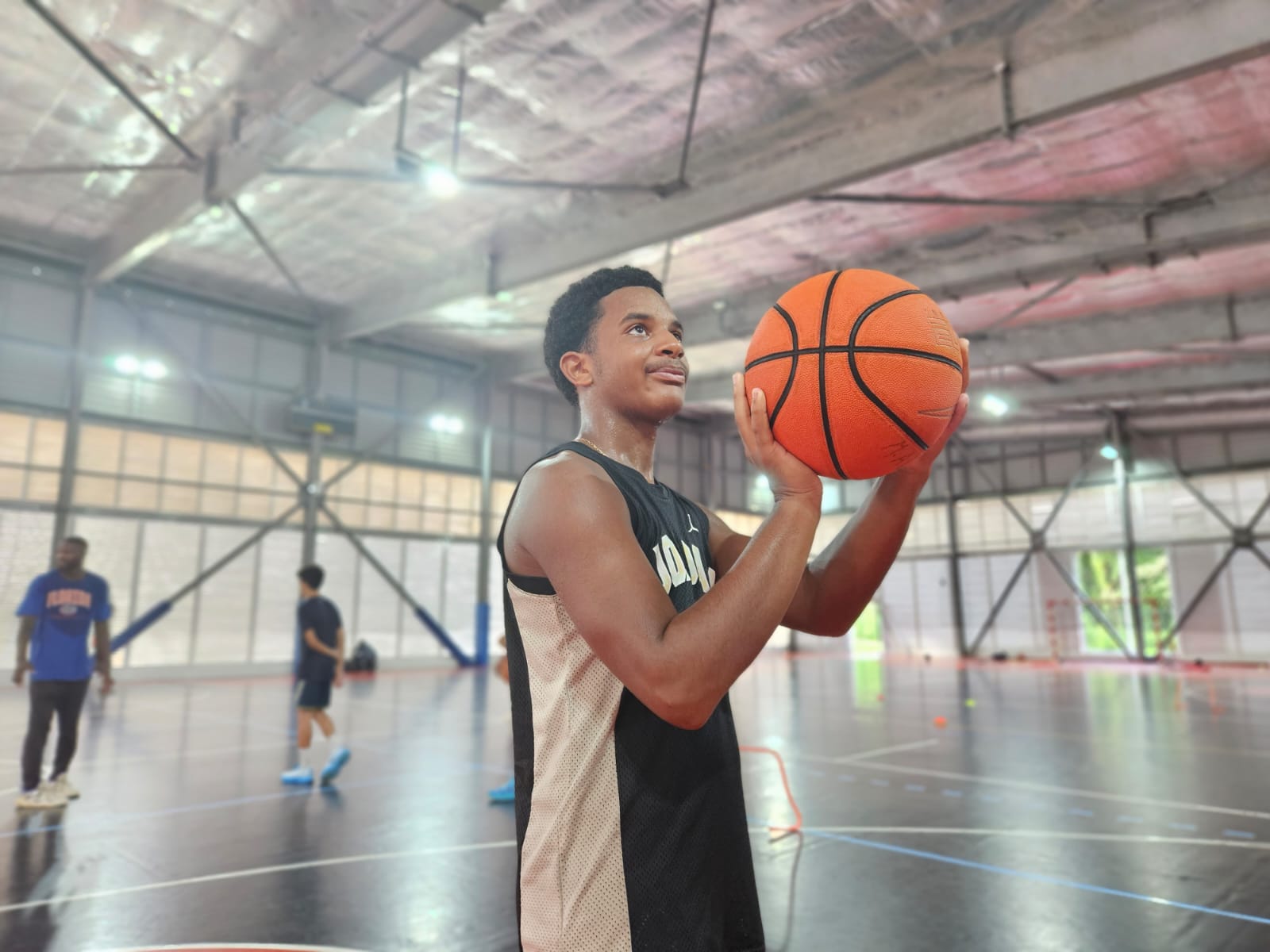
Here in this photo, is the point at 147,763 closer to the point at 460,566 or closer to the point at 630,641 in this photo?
the point at 630,641

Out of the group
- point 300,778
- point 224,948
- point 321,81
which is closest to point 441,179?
point 321,81

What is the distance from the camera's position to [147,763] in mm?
8250

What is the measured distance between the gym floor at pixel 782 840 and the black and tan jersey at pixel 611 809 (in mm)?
2602

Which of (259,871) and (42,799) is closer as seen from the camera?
(259,871)

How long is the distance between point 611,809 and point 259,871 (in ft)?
14.0

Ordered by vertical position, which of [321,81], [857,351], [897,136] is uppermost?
[321,81]

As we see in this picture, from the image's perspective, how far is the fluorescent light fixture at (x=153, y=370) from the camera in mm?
17969

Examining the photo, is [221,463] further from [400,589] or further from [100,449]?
[400,589]

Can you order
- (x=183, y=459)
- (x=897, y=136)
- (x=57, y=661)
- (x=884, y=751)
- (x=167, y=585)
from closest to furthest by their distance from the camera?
(x=57, y=661) < (x=884, y=751) < (x=897, y=136) < (x=167, y=585) < (x=183, y=459)

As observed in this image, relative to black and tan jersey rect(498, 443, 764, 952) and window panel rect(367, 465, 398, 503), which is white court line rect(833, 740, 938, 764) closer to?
black and tan jersey rect(498, 443, 764, 952)

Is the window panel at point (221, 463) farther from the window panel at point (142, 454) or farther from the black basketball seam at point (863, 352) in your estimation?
the black basketball seam at point (863, 352)

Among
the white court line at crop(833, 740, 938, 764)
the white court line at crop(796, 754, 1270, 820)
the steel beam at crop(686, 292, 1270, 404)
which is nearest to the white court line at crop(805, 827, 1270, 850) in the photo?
the white court line at crop(796, 754, 1270, 820)

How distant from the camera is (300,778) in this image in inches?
287

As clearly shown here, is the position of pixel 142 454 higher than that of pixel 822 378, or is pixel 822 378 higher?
pixel 142 454
